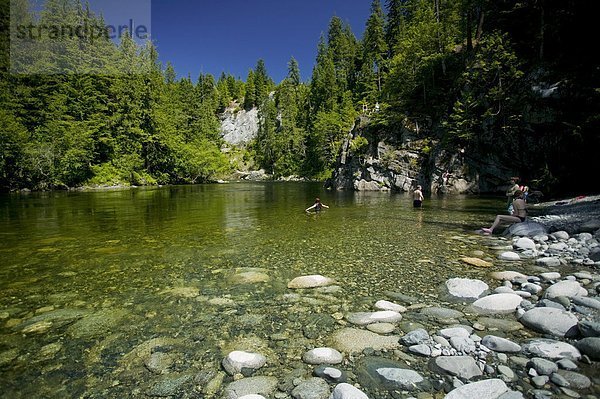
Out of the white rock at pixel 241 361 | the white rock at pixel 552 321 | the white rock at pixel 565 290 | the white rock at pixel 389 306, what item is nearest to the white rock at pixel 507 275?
the white rock at pixel 565 290

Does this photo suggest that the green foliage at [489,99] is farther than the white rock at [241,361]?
Yes

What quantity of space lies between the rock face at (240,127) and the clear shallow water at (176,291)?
349 feet

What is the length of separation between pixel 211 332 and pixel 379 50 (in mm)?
71134

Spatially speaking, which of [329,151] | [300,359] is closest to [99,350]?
[300,359]

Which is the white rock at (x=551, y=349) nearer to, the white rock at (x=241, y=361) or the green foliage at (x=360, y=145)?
the white rock at (x=241, y=361)

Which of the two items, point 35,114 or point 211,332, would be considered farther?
point 35,114

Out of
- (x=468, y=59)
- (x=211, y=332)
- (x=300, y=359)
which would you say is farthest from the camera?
(x=468, y=59)

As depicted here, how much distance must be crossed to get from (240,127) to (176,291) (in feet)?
381

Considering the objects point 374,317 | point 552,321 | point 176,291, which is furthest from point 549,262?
point 176,291

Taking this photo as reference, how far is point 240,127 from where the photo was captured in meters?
117

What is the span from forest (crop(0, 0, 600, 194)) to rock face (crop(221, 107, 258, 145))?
21.3m

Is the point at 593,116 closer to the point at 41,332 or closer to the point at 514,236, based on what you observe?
the point at 514,236

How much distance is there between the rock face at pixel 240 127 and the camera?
11625 cm

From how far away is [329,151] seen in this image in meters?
73.8
